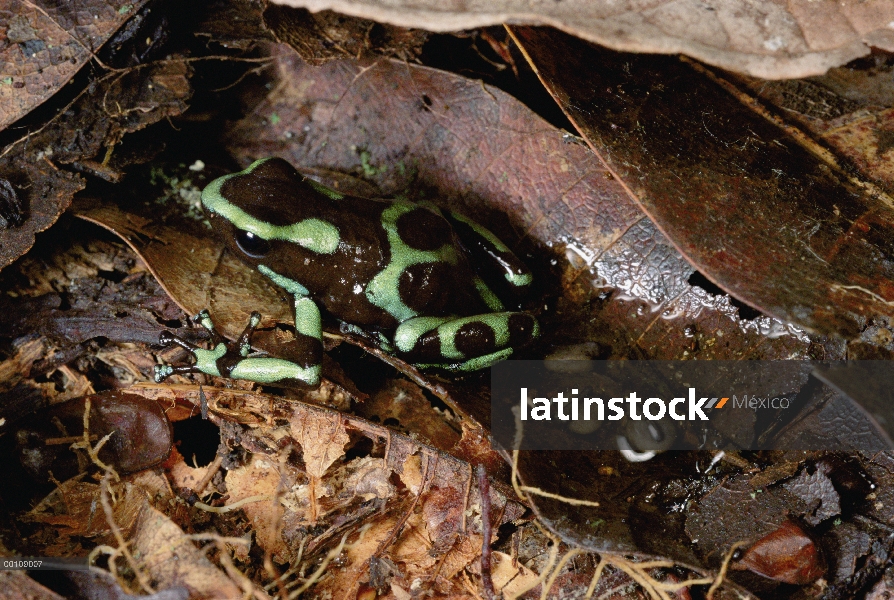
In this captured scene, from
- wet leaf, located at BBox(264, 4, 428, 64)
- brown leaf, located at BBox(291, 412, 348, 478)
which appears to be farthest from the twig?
wet leaf, located at BBox(264, 4, 428, 64)

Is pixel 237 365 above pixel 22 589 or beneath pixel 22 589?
above

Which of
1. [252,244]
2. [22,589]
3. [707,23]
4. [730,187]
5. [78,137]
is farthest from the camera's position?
[252,244]

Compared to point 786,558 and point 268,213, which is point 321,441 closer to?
point 268,213

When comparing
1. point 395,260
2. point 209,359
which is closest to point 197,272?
point 209,359

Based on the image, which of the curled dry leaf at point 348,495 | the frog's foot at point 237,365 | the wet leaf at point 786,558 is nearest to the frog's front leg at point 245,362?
the frog's foot at point 237,365

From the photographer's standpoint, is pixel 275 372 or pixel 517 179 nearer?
pixel 275 372

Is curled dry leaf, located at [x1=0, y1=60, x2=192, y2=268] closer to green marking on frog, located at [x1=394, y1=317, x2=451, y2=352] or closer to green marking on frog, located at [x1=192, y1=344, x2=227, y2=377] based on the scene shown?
green marking on frog, located at [x1=192, y1=344, x2=227, y2=377]
